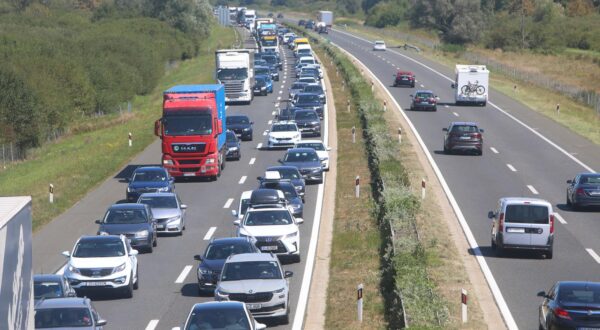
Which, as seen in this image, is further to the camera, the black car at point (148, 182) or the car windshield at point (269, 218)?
the black car at point (148, 182)

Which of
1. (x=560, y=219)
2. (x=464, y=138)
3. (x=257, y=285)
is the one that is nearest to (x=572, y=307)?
(x=257, y=285)

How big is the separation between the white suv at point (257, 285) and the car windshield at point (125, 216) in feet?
25.7

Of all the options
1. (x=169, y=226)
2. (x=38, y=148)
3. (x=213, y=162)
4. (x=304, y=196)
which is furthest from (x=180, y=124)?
(x=38, y=148)

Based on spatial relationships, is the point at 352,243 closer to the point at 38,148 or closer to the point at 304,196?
the point at 304,196

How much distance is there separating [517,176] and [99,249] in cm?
2453

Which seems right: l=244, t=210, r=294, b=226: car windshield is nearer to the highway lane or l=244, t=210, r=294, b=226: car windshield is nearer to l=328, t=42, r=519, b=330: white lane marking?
l=328, t=42, r=519, b=330: white lane marking

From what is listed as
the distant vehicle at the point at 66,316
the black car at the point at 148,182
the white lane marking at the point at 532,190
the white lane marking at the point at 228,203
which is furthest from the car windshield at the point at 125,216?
the white lane marking at the point at 532,190

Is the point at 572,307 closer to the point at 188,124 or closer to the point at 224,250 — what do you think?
the point at 224,250

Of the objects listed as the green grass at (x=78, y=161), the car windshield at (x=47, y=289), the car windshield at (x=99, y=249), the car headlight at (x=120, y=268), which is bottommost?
the green grass at (x=78, y=161)

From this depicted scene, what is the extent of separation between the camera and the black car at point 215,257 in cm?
2562

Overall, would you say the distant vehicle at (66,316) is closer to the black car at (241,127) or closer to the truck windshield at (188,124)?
the truck windshield at (188,124)

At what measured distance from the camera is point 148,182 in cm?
4050

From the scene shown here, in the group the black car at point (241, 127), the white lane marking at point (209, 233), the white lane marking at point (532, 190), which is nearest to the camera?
the white lane marking at point (209, 233)

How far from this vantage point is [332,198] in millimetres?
41875
